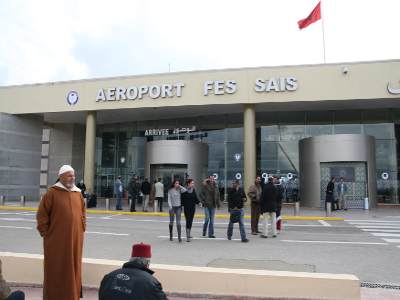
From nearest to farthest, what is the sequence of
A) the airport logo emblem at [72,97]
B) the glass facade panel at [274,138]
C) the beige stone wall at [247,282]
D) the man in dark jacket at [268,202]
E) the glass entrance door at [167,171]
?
the beige stone wall at [247,282] → the man in dark jacket at [268,202] → the glass facade panel at [274,138] → the glass entrance door at [167,171] → the airport logo emblem at [72,97]

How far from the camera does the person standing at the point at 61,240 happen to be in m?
4.16

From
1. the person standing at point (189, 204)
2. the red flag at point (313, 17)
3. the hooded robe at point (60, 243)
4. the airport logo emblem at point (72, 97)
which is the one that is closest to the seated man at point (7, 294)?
the hooded robe at point (60, 243)

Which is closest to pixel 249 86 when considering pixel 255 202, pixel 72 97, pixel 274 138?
pixel 274 138

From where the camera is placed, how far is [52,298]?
4.13 m

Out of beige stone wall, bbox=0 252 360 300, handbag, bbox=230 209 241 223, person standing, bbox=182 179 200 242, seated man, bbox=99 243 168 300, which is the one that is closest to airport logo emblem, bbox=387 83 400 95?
handbag, bbox=230 209 241 223

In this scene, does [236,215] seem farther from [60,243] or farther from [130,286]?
[130,286]

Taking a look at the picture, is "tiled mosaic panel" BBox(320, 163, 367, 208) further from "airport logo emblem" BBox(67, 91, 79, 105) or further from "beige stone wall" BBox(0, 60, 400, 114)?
"airport logo emblem" BBox(67, 91, 79, 105)

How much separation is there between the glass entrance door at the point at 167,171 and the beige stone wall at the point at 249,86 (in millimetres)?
4044

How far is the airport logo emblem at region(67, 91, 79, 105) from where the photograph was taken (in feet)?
82.7

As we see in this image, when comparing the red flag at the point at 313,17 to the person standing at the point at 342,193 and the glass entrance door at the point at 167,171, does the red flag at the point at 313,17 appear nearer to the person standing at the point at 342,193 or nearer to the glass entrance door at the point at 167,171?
the person standing at the point at 342,193

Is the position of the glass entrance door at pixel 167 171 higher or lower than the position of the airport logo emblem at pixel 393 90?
lower

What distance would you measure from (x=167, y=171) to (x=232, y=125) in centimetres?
550

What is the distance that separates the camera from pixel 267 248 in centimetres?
919

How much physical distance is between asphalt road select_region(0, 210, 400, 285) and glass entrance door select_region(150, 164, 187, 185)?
10992mm
